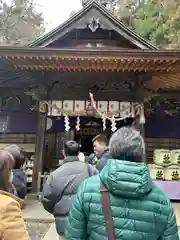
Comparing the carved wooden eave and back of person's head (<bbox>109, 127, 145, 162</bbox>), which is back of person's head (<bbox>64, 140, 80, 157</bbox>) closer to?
back of person's head (<bbox>109, 127, 145, 162</bbox>)

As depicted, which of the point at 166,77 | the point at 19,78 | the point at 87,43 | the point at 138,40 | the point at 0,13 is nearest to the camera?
the point at 166,77

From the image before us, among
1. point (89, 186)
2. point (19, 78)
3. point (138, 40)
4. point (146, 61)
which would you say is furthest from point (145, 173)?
point (138, 40)

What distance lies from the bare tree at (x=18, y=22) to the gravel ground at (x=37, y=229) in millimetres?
14187

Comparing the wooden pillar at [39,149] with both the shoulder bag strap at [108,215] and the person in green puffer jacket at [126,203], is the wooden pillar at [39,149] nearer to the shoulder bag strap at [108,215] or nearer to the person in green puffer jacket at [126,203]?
the person in green puffer jacket at [126,203]

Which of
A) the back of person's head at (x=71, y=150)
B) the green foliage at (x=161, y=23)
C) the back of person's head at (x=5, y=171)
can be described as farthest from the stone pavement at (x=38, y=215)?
the green foliage at (x=161, y=23)

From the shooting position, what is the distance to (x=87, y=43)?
36.4 feet

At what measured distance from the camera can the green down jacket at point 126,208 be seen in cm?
191

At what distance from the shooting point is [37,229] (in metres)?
6.57

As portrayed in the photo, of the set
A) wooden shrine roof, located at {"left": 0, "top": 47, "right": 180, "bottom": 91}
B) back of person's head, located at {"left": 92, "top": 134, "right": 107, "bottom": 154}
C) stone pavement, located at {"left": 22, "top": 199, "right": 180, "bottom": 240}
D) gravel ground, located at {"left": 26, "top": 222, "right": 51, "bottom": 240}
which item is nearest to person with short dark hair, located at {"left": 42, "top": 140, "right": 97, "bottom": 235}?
back of person's head, located at {"left": 92, "top": 134, "right": 107, "bottom": 154}

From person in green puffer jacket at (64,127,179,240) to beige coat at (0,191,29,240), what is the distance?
0.37m

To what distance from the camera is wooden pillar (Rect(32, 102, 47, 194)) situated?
9109 mm

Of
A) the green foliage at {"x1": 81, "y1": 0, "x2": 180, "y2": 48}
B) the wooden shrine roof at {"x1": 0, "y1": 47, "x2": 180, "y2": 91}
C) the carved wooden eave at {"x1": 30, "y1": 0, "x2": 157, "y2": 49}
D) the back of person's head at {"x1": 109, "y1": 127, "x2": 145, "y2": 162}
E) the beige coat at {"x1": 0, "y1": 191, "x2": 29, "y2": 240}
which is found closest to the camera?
the beige coat at {"x1": 0, "y1": 191, "x2": 29, "y2": 240}

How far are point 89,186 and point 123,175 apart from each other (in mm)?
270

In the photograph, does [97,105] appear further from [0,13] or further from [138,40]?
[0,13]
